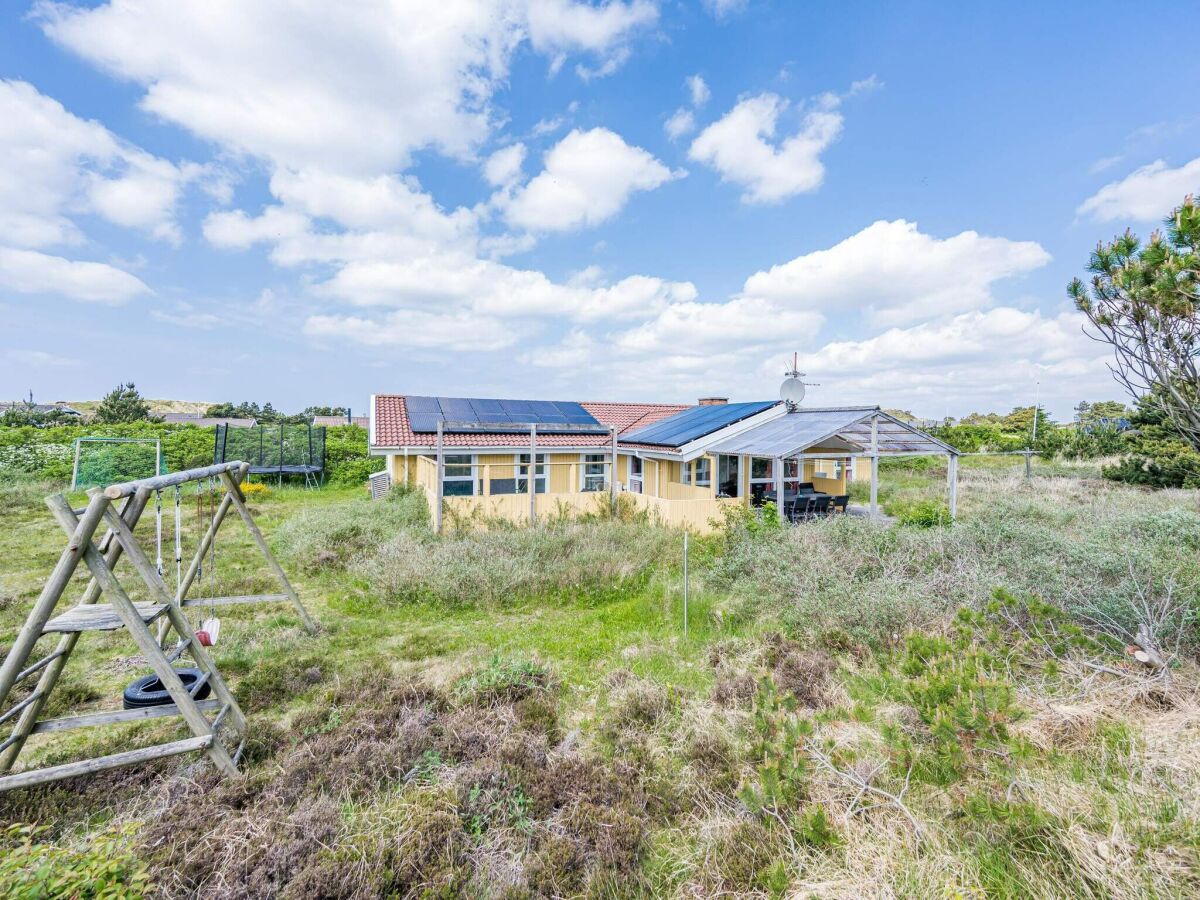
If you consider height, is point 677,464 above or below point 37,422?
below

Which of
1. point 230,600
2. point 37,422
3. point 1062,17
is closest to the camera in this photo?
point 230,600

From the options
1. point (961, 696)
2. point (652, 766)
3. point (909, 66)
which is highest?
point (909, 66)

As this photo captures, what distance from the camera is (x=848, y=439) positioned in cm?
1195

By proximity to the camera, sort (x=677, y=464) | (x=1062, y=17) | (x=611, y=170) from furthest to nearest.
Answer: (x=677, y=464), (x=611, y=170), (x=1062, y=17)

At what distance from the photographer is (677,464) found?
14023mm

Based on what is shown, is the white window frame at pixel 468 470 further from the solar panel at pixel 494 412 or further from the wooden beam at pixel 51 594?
the wooden beam at pixel 51 594

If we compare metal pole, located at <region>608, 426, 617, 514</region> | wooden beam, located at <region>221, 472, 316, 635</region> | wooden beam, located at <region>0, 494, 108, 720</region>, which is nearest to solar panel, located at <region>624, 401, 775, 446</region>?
metal pole, located at <region>608, 426, 617, 514</region>

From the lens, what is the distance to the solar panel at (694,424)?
41.2 ft

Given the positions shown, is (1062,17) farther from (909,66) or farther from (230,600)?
(230,600)

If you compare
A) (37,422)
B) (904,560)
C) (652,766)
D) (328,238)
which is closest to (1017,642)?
(904,560)

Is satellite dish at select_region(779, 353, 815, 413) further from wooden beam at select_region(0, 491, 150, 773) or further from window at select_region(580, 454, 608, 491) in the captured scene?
wooden beam at select_region(0, 491, 150, 773)

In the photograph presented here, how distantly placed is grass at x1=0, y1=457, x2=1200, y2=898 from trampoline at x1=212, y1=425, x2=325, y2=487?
11.6 m

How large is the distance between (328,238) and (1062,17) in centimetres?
1706

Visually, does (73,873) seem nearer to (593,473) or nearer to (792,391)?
(593,473)
